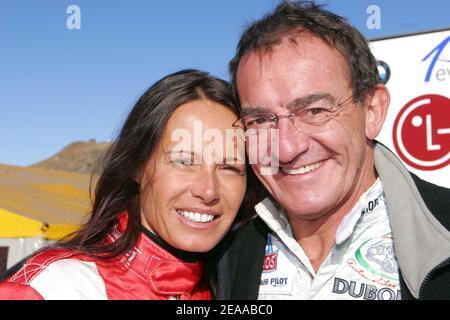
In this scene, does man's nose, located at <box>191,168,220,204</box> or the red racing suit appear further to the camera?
man's nose, located at <box>191,168,220,204</box>

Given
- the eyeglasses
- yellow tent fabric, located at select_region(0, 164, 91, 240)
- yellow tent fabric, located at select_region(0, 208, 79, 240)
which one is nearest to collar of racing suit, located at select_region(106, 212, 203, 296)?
the eyeglasses

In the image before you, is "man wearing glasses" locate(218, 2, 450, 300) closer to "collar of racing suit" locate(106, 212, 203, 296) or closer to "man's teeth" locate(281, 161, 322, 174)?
"man's teeth" locate(281, 161, 322, 174)

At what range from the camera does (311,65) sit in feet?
6.73

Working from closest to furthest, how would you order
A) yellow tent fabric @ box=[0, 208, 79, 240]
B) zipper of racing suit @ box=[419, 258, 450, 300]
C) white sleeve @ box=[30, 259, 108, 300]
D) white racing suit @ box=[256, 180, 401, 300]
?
zipper of racing suit @ box=[419, 258, 450, 300] → white sleeve @ box=[30, 259, 108, 300] → white racing suit @ box=[256, 180, 401, 300] → yellow tent fabric @ box=[0, 208, 79, 240]

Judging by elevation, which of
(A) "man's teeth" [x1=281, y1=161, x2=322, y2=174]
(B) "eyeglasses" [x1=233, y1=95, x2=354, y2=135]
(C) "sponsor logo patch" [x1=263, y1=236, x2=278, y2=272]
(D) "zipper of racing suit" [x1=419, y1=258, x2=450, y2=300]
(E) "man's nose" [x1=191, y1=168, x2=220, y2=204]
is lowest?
(C) "sponsor logo patch" [x1=263, y1=236, x2=278, y2=272]

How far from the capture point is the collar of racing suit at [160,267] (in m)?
2.06

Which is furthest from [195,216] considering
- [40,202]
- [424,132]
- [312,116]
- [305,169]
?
[40,202]

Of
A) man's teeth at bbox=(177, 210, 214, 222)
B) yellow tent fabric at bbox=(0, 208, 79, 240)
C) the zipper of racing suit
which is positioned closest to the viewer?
the zipper of racing suit

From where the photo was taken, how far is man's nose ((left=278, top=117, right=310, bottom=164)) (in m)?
2.09

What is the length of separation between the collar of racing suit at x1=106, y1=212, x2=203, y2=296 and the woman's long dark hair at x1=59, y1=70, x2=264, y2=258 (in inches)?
1.7

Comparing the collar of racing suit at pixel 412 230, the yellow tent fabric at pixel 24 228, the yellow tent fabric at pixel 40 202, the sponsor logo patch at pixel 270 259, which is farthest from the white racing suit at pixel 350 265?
the yellow tent fabric at pixel 24 228
